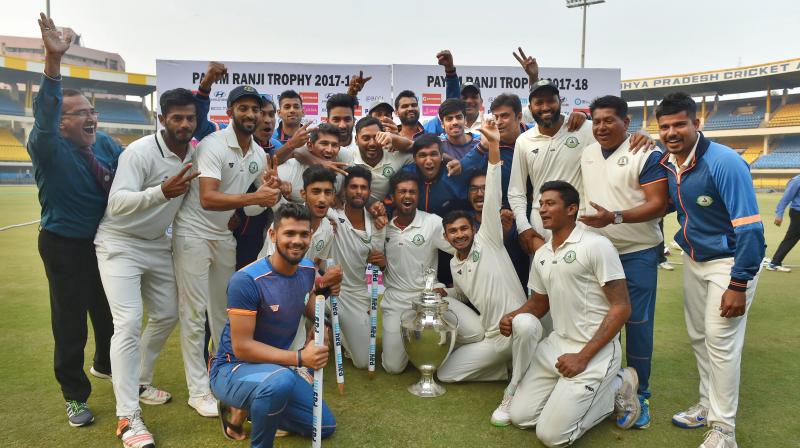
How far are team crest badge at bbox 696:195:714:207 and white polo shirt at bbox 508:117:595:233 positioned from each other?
1024 millimetres

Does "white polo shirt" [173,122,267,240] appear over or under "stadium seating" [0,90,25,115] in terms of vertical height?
under

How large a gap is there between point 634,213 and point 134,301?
363 cm

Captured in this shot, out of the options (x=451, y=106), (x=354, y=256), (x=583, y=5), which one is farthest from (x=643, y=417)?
(x=583, y=5)

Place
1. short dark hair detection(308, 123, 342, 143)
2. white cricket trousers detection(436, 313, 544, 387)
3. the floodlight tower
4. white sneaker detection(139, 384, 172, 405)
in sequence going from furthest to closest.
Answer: the floodlight tower
short dark hair detection(308, 123, 342, 143)
white cricket trousers detection(436, 313, 544, 387)
white sneaker detection(139, 384, 172, 405)

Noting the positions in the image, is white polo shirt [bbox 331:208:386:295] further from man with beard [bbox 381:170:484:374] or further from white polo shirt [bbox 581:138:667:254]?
white polo shirt [bbox 581:138:667:254]

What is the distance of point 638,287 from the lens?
396 cm

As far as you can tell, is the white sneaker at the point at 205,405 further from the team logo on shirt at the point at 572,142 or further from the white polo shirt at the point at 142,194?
the team logo on shirt at the point at 572,142

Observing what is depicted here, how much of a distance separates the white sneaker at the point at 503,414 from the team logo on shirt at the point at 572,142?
220cm

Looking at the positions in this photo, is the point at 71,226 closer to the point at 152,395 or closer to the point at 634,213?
the point at 152,395

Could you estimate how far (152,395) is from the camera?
163 inches

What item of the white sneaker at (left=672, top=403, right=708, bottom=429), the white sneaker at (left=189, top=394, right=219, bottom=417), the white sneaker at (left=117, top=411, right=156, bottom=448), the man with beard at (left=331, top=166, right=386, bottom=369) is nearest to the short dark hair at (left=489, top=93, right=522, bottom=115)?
the man with beard at (left=331, top=166, right=386, bottom=369)

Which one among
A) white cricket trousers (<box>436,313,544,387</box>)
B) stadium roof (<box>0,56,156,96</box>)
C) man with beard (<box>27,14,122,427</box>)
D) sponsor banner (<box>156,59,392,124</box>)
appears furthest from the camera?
stadium roof (<box>0,56,156,96</box>)

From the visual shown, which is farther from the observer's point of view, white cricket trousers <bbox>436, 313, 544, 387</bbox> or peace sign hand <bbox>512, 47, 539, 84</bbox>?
peace sign hand <bbox>512, 47, 539, 84</bbox>

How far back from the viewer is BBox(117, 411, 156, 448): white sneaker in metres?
3.37
